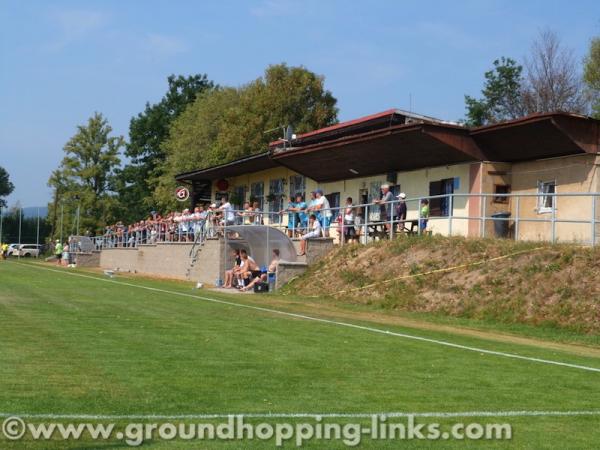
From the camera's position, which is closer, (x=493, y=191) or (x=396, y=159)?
(x=493, y=191)

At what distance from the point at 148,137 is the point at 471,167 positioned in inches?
2779

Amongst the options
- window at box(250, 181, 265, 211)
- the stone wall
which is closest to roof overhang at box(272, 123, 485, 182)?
the stone wall

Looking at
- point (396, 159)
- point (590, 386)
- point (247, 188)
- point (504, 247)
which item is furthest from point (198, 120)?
point (590, 386)

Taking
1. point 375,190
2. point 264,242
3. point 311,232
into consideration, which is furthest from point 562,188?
point 264,242

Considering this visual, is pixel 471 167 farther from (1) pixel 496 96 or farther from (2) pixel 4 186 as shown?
(2) pixel 4 186

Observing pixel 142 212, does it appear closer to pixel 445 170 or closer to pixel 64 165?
pixel 64 165

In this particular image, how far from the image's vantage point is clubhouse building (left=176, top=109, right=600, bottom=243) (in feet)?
87.7

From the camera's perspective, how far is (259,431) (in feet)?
23.5

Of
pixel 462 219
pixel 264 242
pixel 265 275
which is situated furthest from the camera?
pixel 264 242

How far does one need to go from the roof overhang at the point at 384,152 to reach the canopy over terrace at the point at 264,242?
5.51m

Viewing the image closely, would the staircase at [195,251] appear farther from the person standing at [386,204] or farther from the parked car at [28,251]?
the parked car at [28,251]

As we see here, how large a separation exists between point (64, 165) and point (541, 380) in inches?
3327

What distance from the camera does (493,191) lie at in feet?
98.0

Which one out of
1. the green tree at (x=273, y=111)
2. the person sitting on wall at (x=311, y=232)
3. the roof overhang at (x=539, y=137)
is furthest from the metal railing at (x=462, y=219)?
the green tree at (x=273, y=111)
